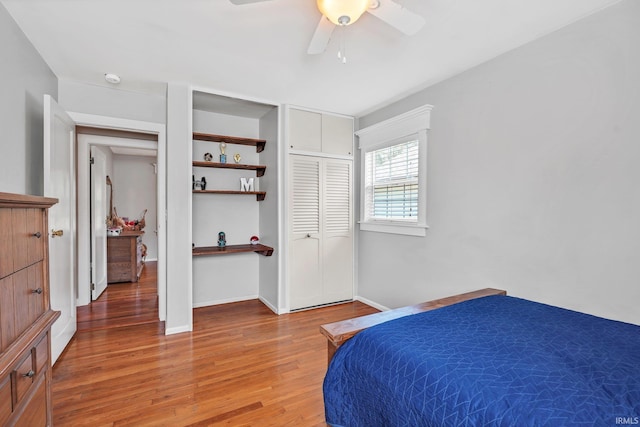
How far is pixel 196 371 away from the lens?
2.19m

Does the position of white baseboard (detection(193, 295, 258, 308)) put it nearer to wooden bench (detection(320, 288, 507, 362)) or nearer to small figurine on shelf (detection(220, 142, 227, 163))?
small figurine on shelf (detection(220, 142, 227, 163))

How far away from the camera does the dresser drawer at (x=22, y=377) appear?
3.36ft

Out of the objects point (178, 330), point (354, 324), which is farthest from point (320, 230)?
point (354, 324)

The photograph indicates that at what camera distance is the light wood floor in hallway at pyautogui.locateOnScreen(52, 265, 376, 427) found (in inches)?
68.5

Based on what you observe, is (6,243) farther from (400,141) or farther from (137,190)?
(137,190)

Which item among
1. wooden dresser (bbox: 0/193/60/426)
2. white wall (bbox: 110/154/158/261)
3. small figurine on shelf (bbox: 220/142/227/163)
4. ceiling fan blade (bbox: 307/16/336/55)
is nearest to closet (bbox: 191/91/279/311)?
small figurine on shelf (bbox: 220/142/227/163)

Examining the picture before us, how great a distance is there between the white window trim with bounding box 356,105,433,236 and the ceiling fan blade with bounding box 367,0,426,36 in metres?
1.30

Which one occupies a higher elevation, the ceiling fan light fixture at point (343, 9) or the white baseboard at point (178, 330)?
the ceiling fan light fixture at point (343, 9)

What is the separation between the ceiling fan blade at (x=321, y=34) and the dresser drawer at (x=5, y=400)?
1.95 m

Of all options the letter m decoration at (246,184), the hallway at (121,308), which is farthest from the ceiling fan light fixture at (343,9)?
the hallway at (121,308)

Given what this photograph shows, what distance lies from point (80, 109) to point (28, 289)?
7.65ft

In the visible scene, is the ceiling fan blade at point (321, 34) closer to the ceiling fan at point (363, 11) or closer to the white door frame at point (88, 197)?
the ceiling fan at point (363, 11)

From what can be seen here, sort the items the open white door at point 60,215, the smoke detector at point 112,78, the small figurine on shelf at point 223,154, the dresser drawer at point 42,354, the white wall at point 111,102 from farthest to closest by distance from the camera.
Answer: the small figurine on shelf at point 223,154 → the white wall at point 111,102 → the smoke detector at point 112,78 → the open white door at point 60,215 → the dresser drawer at point 42,354

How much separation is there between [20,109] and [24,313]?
5.44 ft
